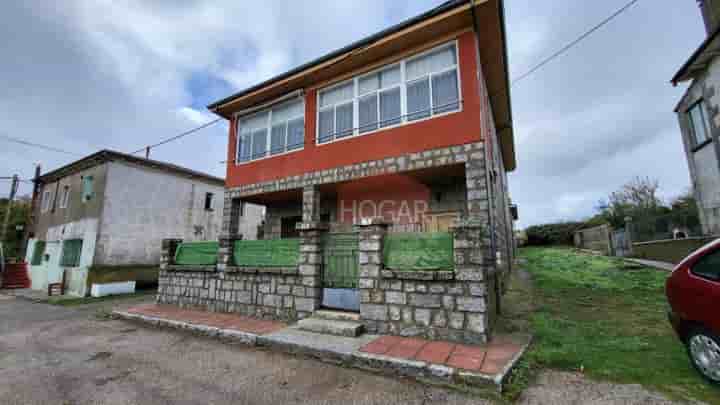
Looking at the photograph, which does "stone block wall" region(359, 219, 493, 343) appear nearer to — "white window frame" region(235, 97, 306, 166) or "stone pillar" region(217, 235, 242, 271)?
"stone pillar" region(217, 235, 242, 271)

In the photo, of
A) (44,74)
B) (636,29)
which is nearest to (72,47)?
(44,74)

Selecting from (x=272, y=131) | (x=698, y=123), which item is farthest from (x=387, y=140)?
(x=698, y=123)

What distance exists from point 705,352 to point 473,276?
7.69 ft

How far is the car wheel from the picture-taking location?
109 inches

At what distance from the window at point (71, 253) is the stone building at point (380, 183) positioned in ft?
29.9

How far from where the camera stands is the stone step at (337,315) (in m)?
5.30

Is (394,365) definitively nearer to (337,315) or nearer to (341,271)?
(337,315)

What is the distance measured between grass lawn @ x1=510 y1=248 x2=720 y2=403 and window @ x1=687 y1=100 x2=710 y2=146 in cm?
558

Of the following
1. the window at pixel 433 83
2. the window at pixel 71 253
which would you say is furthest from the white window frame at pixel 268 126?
the window at pixel 71 253

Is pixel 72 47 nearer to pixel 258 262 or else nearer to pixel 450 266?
pixel 258 262

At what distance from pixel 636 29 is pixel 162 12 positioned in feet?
35.3

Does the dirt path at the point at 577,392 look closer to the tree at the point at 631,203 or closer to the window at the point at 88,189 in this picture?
the window at the point at 88,189

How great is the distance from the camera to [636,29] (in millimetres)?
5965

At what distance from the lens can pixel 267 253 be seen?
6.68m
